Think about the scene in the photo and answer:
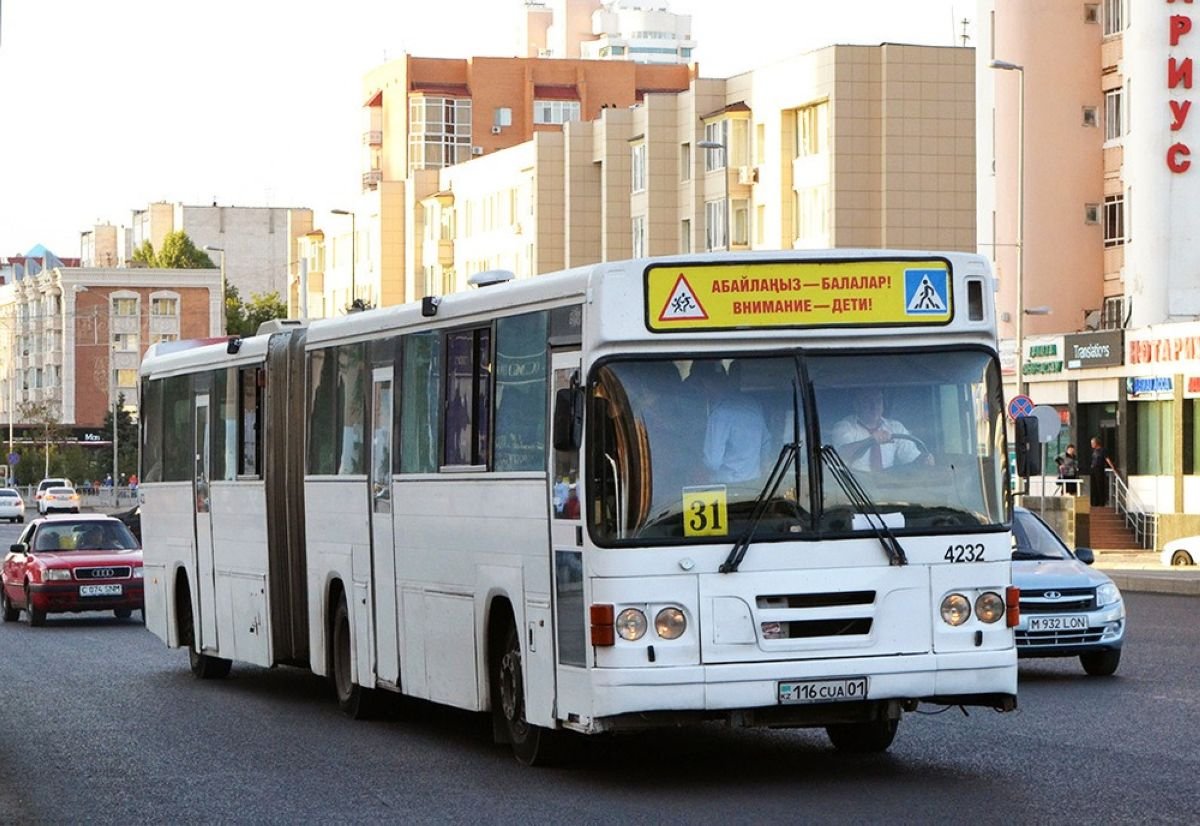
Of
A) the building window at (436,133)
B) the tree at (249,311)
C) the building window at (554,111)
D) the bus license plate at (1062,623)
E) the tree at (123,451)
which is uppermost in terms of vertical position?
the building window at (554,111)

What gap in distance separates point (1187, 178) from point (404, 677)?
5076cm

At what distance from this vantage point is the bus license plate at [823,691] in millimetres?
12750

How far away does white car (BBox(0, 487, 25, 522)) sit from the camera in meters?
99.1

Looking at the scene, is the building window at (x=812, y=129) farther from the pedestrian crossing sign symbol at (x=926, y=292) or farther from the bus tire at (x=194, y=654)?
A: the pedestrian crossing sign symbol at (x=926, y=292)

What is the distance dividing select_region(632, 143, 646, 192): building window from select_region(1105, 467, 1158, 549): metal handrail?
37453mm

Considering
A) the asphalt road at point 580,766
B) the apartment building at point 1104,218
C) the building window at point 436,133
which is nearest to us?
the asphalt road at point 580,766

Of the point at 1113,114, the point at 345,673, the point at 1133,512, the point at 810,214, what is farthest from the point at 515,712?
the point at 810,214

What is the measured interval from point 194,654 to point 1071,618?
7807 mm

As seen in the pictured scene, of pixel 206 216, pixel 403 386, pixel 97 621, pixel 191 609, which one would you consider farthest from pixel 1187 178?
pixel 206 216

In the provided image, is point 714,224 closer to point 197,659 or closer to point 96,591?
point 96,591

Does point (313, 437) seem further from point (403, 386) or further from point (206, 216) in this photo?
point (206, 216)

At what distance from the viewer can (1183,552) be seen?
44.9 meters

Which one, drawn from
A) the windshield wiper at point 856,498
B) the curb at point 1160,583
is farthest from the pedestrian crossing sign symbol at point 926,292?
the curb at point 1160,583

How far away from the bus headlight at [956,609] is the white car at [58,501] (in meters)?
87.8
